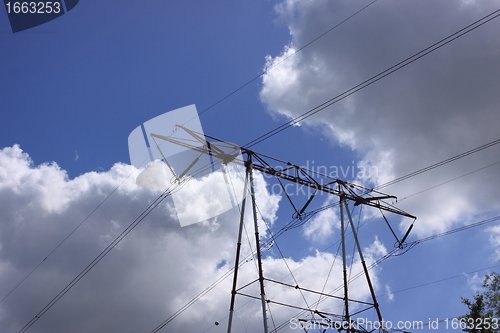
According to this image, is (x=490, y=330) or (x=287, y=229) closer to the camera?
(x=287, y=229)

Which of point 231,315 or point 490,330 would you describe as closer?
point 231,315

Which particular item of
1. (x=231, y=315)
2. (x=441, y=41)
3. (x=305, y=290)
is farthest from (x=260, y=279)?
(x=441, y=41)

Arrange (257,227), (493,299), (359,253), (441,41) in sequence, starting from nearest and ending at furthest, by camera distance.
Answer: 1. (441,41)
2. (257,227)
3. (359,253)
4. (493,299)

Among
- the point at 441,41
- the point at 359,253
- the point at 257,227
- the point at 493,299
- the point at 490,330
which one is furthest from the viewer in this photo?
the point at 493,299

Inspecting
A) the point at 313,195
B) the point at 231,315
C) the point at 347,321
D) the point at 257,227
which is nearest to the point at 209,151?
the point at 257,227

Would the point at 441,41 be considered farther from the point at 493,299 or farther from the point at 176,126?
the point at 493,299

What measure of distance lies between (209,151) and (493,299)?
26996 millimetres

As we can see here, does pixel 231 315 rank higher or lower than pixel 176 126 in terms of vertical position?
lower

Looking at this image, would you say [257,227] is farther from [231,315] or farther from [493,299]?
[493,299]

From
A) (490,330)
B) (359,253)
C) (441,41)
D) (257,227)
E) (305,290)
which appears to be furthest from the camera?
(490,330)

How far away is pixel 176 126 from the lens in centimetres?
2014

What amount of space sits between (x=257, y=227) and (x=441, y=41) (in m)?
13.2

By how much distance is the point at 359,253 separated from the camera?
25.4 m

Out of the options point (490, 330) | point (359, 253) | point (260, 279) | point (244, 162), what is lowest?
point (490, 330)
